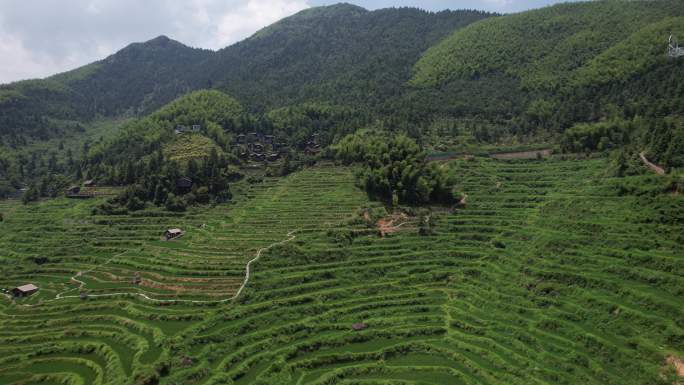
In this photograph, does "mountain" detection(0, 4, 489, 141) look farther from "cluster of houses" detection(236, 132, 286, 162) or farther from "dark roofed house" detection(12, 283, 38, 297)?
"dark roofed house" detection(12, 283, 38, 297)

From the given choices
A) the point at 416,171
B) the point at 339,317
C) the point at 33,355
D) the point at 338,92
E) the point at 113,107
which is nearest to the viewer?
the point at 33,355

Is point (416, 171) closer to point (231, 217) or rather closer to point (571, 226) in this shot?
point (571, 226)

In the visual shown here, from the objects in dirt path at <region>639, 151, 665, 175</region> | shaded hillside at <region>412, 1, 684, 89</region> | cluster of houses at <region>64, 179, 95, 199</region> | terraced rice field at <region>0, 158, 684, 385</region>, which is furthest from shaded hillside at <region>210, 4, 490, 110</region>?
terraced rice field at <region>0, 158, 684, 385</region>

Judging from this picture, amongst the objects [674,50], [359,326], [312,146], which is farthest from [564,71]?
[359,326]

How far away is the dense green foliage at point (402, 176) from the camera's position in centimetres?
5572

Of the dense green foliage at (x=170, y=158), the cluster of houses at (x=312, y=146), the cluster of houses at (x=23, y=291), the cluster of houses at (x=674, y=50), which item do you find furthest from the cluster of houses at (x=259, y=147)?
the cluster of houses at (x=674, y=50)

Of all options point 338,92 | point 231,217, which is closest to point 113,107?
point 338,92

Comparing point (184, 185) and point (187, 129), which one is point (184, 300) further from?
point (187, 129)

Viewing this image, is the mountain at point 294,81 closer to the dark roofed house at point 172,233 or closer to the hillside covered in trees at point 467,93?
the hillside covered in trees at point 467,93

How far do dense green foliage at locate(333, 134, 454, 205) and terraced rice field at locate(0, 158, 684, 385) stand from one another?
405cm

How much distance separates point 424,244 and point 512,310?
12449mm

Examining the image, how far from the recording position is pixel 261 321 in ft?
116

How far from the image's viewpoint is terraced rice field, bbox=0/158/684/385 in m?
30.0

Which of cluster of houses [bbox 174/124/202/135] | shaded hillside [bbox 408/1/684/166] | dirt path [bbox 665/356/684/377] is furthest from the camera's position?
cluster of houses [bbox 174/124/202/135]
